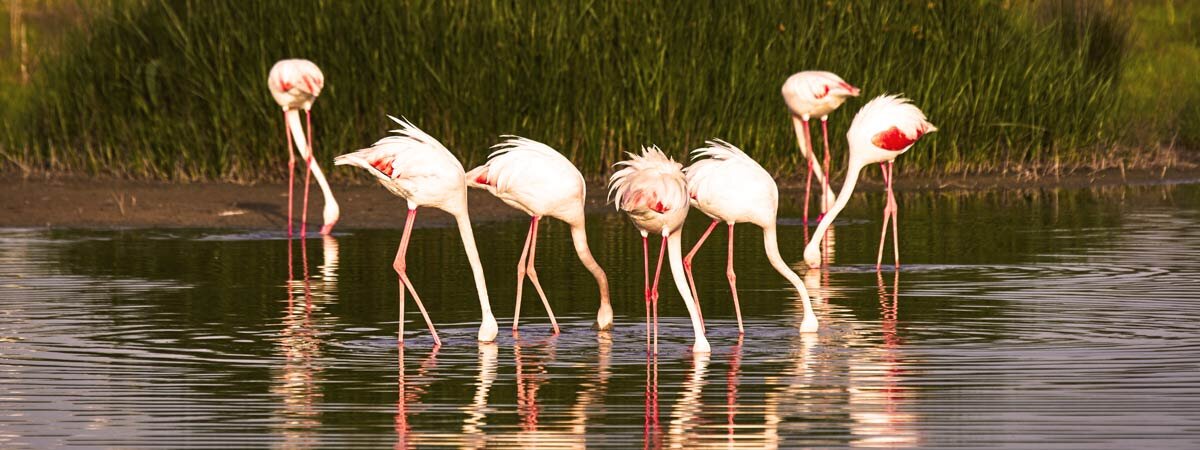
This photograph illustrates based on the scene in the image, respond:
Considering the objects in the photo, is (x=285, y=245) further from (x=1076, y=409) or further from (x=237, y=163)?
(x=1076, y=409)

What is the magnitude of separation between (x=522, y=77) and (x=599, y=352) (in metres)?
10.7

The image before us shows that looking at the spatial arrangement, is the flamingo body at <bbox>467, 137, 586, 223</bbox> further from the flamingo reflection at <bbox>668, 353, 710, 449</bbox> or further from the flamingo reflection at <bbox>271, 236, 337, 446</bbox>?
the flamingo reflection at <bbox>668, 353, 710, 449</bbox>

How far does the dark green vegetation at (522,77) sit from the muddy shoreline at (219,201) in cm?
37

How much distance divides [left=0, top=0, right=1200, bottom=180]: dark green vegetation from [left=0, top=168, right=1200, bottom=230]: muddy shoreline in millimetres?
369

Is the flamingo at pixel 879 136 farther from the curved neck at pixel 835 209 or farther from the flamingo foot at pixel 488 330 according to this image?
the flamingo foot at pixel 488 330

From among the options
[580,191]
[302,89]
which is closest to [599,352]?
[580,191]

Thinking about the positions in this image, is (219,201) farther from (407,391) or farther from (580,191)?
(407,391)

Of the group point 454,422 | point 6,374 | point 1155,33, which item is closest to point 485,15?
point 6,374

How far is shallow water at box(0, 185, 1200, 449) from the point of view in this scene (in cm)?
657

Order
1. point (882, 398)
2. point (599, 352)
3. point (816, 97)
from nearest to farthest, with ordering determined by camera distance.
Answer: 1. point (882, 398)
2. point (599, 352)
3. point (816, 97)

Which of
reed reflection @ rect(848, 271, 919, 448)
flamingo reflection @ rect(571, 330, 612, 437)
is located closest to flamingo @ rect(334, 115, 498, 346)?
flamingo reflection @ rect(571, 330, 612, 437)

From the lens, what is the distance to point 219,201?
1752cm

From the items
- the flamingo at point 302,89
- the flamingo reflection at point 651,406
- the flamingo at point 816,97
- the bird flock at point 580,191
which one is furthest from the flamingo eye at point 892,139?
the flamingo at point 302,89

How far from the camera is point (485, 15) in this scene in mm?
19094
